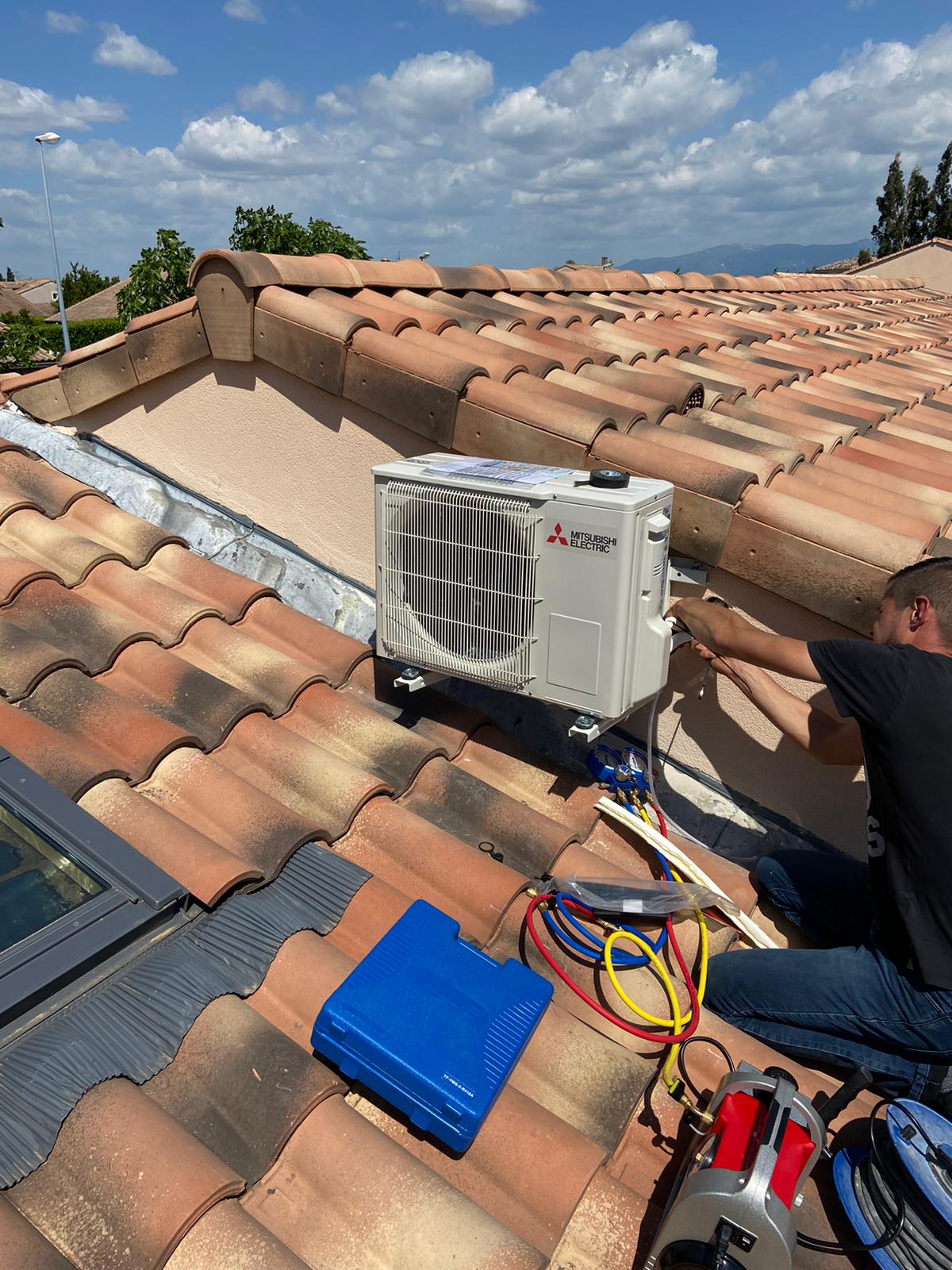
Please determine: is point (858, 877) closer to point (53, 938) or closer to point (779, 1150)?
point (779, 1150)

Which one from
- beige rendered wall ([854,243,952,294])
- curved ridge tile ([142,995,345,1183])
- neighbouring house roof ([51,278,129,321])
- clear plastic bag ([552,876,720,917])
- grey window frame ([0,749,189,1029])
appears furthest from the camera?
neighbouring house roof ([51,278,129,321])

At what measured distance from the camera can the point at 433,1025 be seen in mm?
1625

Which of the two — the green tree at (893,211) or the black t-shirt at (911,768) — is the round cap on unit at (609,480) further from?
the green tree at (893,211)

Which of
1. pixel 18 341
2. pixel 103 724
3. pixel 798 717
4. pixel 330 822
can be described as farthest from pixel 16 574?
pixel 18 341

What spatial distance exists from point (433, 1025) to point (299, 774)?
884mm

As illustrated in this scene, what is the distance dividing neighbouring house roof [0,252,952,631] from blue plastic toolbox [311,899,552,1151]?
1.43m

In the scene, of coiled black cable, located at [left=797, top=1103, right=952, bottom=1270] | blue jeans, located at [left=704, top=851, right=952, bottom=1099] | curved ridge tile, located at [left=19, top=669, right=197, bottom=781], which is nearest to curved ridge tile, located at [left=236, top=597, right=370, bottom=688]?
curved ridge tile, located at [left=19, top=669, right=197, bottom=781]

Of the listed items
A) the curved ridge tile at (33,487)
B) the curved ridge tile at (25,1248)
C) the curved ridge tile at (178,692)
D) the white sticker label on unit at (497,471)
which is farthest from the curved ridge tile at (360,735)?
the curved ridge tile at (33,487)

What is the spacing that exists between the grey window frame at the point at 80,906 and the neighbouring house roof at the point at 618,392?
1.77 metres

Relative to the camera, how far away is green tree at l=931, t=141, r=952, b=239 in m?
34.2

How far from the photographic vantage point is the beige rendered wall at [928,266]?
14.1 metres

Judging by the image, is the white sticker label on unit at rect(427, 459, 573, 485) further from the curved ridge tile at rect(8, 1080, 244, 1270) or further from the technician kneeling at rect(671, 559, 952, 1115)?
the curved ridge tile at rect(8, 1080, 244, 1270)

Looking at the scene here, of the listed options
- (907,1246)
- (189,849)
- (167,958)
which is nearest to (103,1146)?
(167,958)

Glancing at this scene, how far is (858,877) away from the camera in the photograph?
243 centimetres
